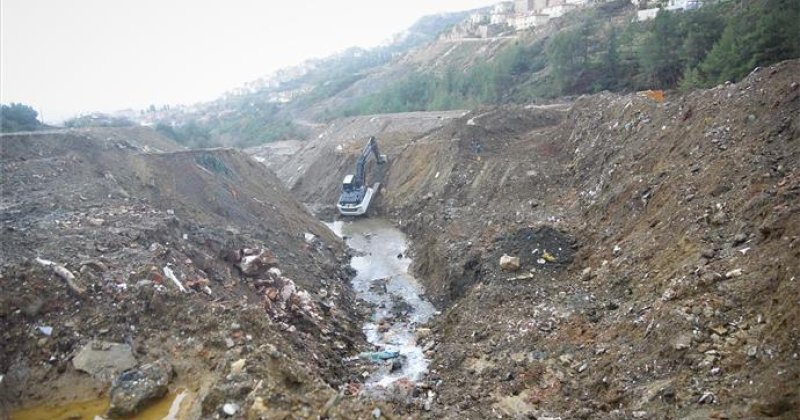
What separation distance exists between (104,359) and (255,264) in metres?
5.89

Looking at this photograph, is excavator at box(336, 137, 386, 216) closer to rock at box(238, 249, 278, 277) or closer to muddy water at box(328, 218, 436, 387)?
muddy water at box(328, 218, 436, 387)

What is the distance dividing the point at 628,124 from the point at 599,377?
12.5 meters

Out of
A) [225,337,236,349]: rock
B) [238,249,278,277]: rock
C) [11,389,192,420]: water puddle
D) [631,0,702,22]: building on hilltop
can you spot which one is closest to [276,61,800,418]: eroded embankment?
[225,337,236,349]: rock

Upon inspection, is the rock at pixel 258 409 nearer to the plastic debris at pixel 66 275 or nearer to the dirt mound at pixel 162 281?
the dirt mound at pixel 162 281

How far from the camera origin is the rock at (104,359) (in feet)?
28.6

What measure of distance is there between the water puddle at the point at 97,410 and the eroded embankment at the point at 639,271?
14.8ft

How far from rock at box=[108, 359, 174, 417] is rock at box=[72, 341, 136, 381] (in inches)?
11.9

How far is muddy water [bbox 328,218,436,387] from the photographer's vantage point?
13.1 meters

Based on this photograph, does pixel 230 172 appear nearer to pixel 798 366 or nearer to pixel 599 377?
pixel 599 377

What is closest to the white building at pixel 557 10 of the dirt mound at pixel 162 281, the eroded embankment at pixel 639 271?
the eroded embankment at pixel 639 271

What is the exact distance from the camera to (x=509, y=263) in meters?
14.9

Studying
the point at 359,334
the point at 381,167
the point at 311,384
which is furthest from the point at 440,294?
the point at 381,167

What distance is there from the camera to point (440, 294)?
55.7 feet

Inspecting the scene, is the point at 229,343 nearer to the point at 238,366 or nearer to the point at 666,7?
the point at 238,366
